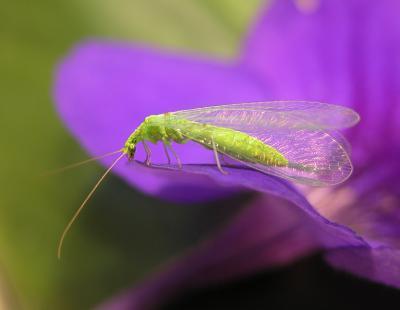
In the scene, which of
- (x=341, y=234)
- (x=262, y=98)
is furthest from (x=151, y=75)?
(x=341, y=234)

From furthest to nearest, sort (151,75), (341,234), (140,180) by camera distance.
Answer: (151,75)
(140,180)
(341,234)

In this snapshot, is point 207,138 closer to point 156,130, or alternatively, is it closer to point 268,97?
point 156,130

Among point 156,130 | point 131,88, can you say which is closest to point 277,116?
point 156,130

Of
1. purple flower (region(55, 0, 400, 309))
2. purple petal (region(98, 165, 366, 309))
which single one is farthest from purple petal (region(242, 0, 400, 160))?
purple petal (region(98, 165, 366, 309))

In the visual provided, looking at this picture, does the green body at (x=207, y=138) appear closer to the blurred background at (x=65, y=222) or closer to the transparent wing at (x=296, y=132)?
the transparent wing at (x=296, y=132)

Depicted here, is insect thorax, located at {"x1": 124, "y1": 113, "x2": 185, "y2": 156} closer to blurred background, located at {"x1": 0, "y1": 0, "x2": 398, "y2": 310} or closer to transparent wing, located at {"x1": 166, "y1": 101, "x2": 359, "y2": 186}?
transparent wing, located at {"x1": 166, "y1": 101, "x2": 359, "y2": 186}

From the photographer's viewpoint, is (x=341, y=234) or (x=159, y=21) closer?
(x=341, y=234)

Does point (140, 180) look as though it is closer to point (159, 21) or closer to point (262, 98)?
point (262, 98)
